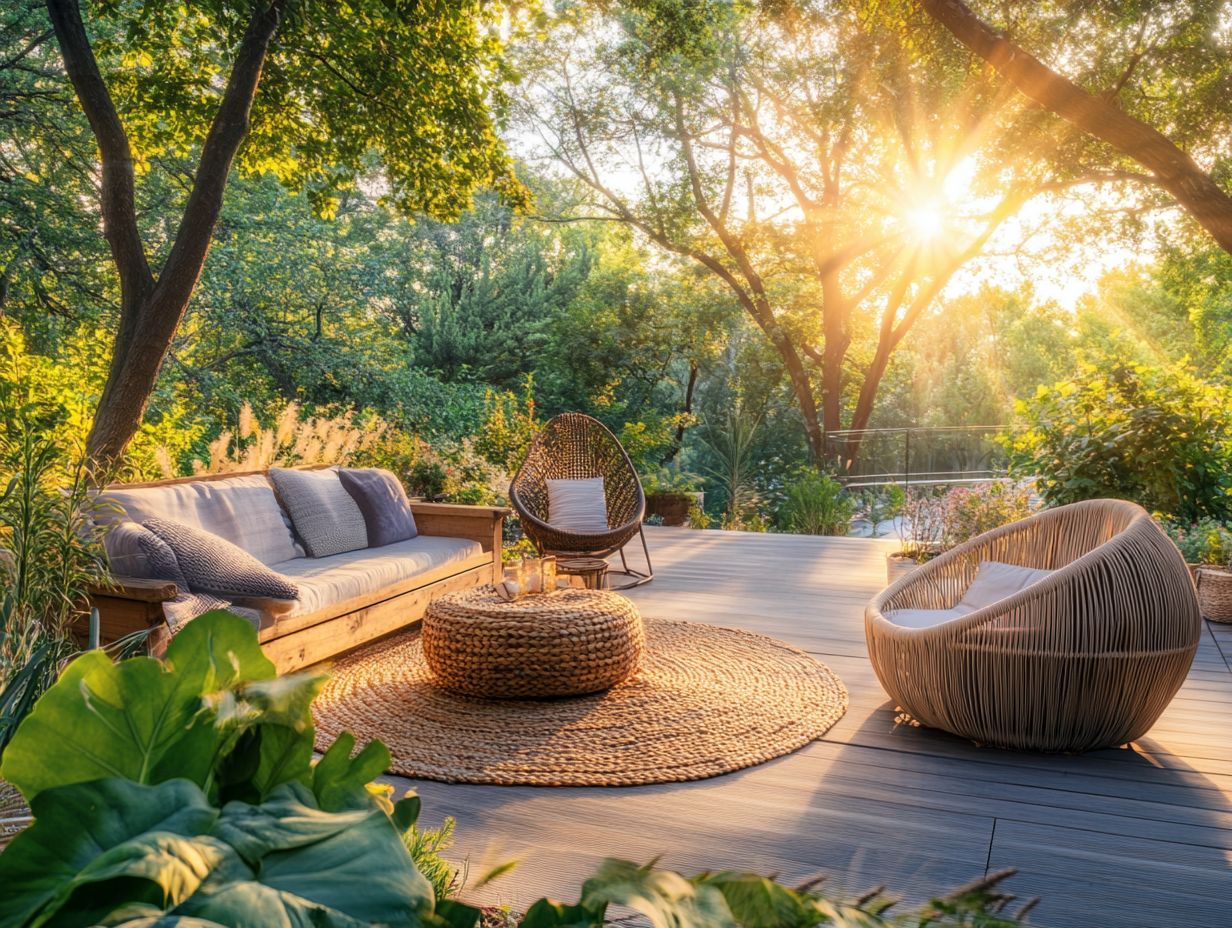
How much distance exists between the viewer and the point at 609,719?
320 cm

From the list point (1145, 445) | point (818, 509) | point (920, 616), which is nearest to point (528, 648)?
point (920, 616)

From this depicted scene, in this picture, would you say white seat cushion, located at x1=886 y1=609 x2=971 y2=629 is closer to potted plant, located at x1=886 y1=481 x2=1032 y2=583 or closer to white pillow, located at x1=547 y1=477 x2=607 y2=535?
potted plant, located at x1=886 y1=481 x2=1032 y2=583

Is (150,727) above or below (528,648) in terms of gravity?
above

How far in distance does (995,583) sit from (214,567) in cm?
288

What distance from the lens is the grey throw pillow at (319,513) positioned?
169 inches

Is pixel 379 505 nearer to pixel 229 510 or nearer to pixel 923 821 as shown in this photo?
pixel 229 510

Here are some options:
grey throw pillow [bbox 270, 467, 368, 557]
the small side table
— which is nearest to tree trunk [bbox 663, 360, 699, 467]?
the small side table

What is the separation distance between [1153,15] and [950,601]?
5.39 m

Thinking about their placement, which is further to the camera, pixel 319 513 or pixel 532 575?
pixel 319 513

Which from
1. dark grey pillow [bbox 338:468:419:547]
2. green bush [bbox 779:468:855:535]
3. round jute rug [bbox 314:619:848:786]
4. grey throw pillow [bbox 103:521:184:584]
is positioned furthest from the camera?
green bush [bbox 779:468:855:535]

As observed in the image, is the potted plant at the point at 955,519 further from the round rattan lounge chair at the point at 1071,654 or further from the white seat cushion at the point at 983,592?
the round rattan lounge chair at the point at 1071,654

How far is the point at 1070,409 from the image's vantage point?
19.4ft

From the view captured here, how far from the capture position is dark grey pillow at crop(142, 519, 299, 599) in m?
3.14

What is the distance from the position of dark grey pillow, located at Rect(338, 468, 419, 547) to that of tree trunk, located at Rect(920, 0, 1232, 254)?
434 cm
